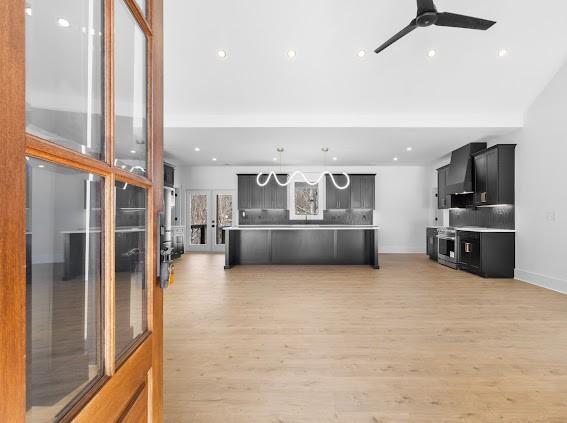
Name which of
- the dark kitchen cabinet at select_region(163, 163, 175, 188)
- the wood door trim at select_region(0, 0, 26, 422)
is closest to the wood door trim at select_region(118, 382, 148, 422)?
the wood door trim at select_region(0, 0, 26, 422)

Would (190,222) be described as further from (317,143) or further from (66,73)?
(66,73)

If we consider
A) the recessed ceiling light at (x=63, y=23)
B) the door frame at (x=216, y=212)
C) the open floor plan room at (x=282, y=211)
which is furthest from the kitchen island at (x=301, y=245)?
the recessed ceiling light at (x=63, y=23)

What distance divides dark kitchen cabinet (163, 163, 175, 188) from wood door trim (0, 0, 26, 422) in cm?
759

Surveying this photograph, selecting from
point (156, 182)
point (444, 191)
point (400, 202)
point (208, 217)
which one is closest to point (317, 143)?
point (444, 191)

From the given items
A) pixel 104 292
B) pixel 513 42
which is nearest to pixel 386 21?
pixel 513 42

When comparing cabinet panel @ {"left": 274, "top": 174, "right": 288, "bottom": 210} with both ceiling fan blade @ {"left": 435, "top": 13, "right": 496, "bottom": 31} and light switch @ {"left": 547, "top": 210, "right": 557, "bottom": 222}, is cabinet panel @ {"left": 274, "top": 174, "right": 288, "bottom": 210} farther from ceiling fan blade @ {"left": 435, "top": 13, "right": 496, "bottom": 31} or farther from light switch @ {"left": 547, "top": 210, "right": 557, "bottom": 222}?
ceiling fan blade @ {"left": 435, "top": 13, "right": 496, "bottom": 31}

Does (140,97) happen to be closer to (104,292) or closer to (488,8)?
(104,292)

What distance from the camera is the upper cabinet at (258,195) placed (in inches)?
348

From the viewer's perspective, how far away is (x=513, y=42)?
169 inches

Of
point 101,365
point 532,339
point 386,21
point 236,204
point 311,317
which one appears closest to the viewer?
point 101,365

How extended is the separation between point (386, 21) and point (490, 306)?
154 inches

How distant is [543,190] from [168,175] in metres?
7.82

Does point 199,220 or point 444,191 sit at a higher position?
point 444,191

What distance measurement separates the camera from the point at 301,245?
6949 mm
